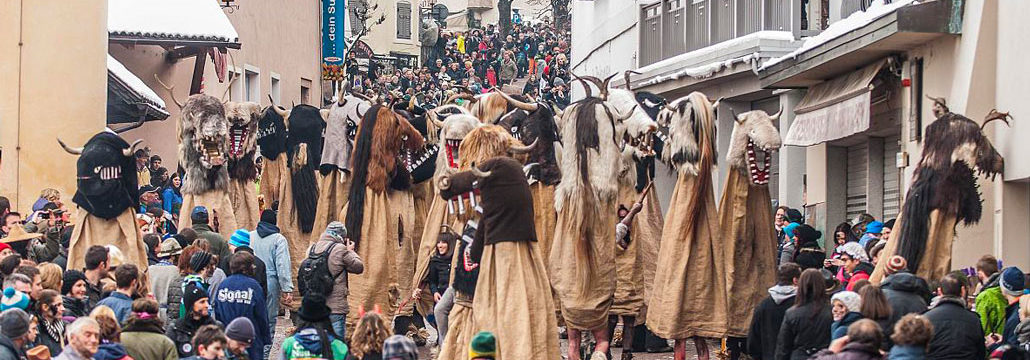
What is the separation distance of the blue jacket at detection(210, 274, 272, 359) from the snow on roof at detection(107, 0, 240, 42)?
43.3ft

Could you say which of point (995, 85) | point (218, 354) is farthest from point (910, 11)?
point (218, 354)

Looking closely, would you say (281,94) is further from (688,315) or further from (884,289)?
(884,289)

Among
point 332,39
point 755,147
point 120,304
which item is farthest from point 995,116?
point 332,39

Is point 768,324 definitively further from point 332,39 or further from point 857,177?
point 332,39

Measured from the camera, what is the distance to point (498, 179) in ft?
45.9

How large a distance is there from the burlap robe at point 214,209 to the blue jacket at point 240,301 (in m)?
5.23

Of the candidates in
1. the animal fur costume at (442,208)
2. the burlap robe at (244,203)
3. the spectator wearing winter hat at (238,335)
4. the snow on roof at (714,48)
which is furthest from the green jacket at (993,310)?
the snow on roof at (714,48)

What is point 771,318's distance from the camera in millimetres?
14266

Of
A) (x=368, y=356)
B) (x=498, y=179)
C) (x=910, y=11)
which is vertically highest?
(x=910, y=11)

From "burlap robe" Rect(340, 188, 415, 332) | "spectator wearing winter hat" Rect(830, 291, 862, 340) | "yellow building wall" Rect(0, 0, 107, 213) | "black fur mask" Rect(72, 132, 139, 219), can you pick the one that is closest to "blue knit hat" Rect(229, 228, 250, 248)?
"black fur mask" Rect(72, 132, 139, 219)

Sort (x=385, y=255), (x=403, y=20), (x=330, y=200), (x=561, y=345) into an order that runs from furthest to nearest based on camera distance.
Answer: (x=403, y=20)
(x=330, y=200)
(x=561, y=345)
(x=385, y=255)

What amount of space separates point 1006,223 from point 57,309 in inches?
327

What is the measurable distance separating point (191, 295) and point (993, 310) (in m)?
5.91

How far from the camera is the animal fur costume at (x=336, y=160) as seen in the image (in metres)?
19.8
